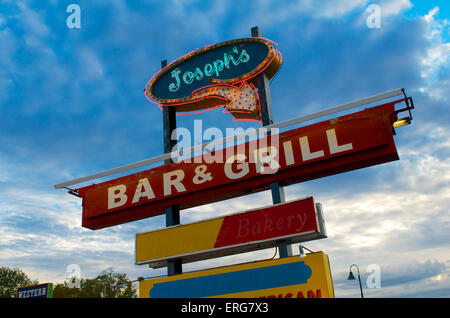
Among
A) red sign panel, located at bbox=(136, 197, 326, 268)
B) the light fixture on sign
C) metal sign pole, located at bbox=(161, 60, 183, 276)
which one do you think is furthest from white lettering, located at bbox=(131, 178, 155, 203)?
the light fixture on sign

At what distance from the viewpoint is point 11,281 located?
53.2m

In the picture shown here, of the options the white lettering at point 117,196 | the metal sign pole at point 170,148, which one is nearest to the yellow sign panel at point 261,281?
the metal sign pole at point 170,148

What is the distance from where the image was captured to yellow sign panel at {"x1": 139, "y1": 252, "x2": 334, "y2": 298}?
11000 mm

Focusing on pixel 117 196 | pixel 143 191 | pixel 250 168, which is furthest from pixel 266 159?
pixel 117 196

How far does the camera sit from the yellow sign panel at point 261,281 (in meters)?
11.0

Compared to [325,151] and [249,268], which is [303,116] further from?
[249,268]

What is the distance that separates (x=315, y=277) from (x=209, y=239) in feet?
12.5

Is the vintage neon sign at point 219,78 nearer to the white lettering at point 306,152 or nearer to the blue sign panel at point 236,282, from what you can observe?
the white lettering at point 306,152

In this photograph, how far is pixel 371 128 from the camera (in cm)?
1280

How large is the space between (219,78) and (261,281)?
8.47 metres

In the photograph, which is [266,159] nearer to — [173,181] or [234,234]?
[234,234]

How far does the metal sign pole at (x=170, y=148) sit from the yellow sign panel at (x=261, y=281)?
2.22ft
